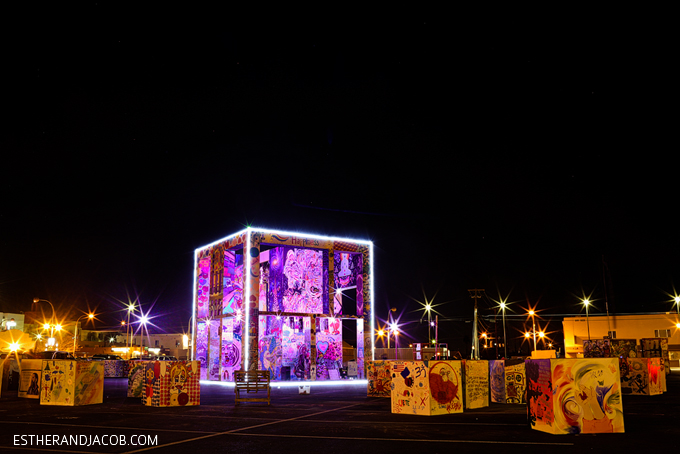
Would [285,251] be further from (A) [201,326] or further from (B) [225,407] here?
(B) [225,407]

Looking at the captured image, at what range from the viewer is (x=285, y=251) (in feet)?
107

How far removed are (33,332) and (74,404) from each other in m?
77.9

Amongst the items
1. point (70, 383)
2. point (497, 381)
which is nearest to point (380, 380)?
point (497, 381)

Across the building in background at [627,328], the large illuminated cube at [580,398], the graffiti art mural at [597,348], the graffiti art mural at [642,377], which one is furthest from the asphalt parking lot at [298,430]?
the building in background at [627,328]

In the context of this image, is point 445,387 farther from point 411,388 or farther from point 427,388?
point 411,388

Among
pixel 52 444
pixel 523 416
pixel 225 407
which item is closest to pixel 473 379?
pixel 523 416

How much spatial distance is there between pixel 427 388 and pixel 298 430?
3697 millimetres

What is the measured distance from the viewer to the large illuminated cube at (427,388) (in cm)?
1266

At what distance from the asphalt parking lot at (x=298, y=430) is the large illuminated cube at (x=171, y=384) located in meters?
0.48

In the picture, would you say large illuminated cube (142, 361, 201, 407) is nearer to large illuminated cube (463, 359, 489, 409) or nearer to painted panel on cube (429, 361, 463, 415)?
painted panel on cube (429, 361, 463, 415)

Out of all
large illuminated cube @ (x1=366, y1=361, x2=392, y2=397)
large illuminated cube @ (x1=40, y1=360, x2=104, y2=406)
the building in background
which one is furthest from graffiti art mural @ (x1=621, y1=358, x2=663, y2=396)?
the building in background

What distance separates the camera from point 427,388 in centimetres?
1262

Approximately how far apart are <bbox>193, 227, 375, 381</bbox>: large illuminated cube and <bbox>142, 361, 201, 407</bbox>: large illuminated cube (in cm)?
1391

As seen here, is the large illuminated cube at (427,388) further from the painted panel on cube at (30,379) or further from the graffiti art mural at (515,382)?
the painted panel on cube at (30,379)
